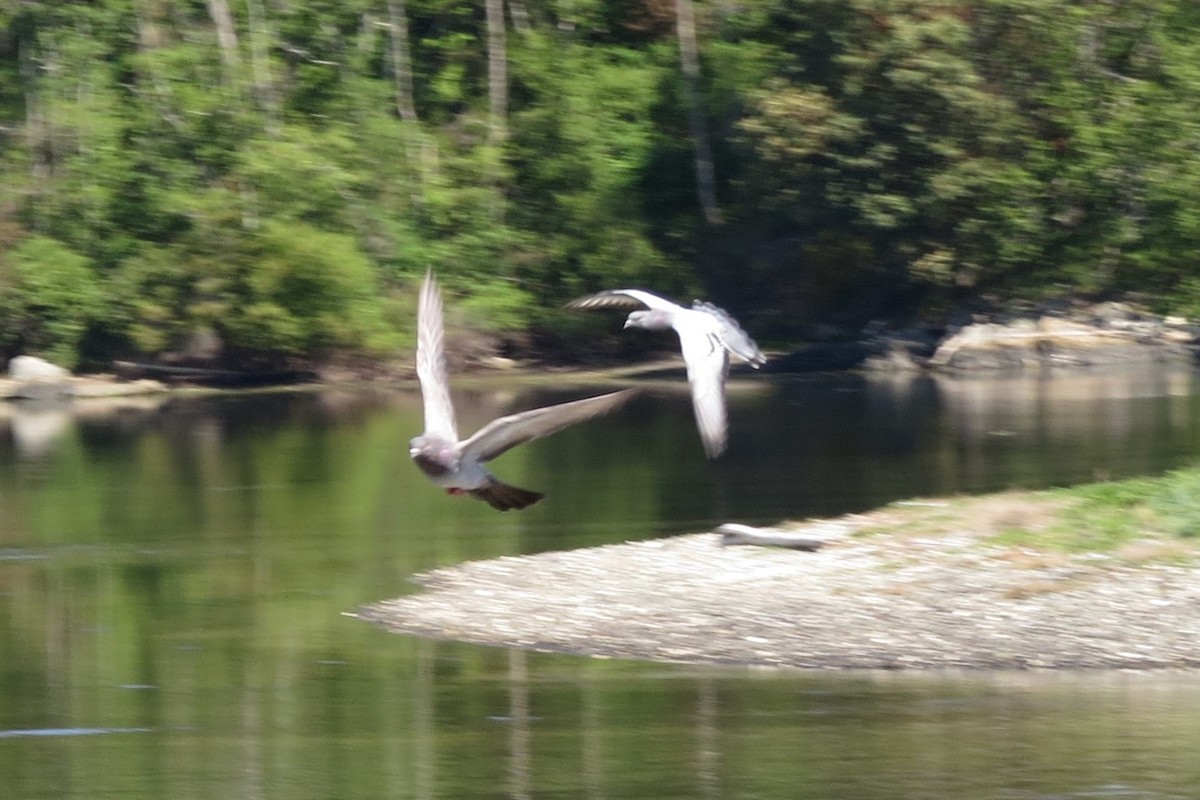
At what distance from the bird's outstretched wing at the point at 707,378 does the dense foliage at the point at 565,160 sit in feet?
116

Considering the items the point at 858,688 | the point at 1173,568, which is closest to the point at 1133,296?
the point at 1173,568

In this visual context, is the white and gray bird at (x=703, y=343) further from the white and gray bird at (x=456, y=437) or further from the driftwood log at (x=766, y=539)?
the driftwood log at (x=766, y=539)

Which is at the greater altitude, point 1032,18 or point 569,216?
point 1032,18

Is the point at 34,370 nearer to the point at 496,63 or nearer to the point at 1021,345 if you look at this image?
the point at 496,63

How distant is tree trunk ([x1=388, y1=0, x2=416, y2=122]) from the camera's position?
59281 mm

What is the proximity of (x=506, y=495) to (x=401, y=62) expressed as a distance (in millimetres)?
50237

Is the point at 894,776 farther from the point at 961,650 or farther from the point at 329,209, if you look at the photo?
the point at 329,209

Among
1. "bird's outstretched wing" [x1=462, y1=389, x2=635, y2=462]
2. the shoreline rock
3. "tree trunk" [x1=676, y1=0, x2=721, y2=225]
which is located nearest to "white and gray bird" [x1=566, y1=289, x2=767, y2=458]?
"bird's outstretched wing" [x1=462, y1=389, x2=635, y2=462]

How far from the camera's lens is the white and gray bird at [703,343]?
13326 millimetres

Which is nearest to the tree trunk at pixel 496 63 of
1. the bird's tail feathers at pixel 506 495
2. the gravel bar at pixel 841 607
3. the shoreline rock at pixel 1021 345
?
the shoreline rock at pixel 1021 345

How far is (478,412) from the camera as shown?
137 feet

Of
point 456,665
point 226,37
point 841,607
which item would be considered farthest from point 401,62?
point 456,665

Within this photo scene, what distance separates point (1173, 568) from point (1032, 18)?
109 ft

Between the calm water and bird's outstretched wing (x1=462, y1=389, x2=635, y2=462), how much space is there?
3388 mm
